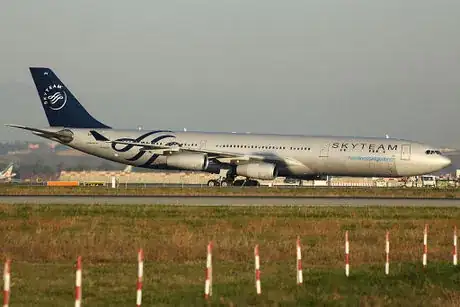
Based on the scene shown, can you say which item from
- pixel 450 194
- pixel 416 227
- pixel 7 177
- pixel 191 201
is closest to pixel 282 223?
pixel 416 227

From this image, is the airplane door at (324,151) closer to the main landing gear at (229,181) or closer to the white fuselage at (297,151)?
the white fuselage at (297,151)

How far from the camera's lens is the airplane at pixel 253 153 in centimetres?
6662

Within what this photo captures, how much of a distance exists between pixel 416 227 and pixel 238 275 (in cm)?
1509

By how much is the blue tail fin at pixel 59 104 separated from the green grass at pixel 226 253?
107 ft

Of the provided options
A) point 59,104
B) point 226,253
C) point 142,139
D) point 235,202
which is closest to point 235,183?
point 142,139

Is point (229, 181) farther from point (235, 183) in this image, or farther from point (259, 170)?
point (259, 170)

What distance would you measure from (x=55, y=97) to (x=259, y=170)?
1922 centimetres

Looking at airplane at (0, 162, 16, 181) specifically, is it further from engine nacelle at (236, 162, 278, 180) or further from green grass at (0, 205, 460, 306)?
green grass at (0, 205, 460, 306)

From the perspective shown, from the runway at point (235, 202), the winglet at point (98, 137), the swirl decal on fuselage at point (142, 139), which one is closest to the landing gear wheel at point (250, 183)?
the swirl decal on fuselage at point (142, 139)

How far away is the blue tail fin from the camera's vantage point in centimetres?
7475

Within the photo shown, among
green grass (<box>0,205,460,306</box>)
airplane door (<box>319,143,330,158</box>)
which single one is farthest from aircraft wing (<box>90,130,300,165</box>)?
green grass (<box>0,205,460,306</box>)

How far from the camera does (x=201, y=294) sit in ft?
57.0

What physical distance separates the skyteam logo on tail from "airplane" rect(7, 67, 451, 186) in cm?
236

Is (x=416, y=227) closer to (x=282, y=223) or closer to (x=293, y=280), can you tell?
(x=282, y=223)
